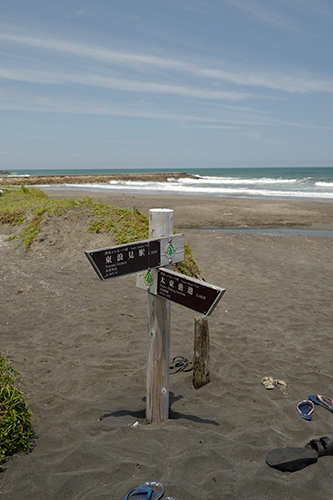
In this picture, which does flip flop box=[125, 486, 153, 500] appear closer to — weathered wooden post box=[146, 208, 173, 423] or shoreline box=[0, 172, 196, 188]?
weathered wooden post box=[146, 208, 173, 423]

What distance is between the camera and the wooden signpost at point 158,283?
3213 mm

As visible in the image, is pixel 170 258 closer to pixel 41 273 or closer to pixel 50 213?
pixel 41 273

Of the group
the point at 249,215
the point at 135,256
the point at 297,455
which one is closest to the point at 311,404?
the point at 297,455

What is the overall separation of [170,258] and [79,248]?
770 centimetres

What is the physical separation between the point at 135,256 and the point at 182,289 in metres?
0.52

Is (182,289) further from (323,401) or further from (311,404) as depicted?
(323,401)

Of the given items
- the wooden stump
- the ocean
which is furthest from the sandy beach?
the ocean

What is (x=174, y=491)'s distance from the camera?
299 cm

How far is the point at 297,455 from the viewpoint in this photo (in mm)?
3318

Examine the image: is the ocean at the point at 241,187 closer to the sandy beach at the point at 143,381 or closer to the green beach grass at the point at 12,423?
the sandy beach at the point at 143,381

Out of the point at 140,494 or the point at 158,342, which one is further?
the point at 158,342

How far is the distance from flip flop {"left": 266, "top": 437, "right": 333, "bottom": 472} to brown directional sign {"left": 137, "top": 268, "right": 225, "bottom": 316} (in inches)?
56.7

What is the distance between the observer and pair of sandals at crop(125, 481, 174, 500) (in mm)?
2896

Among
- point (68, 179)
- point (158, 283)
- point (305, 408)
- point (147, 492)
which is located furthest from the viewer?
point (68, 179)
